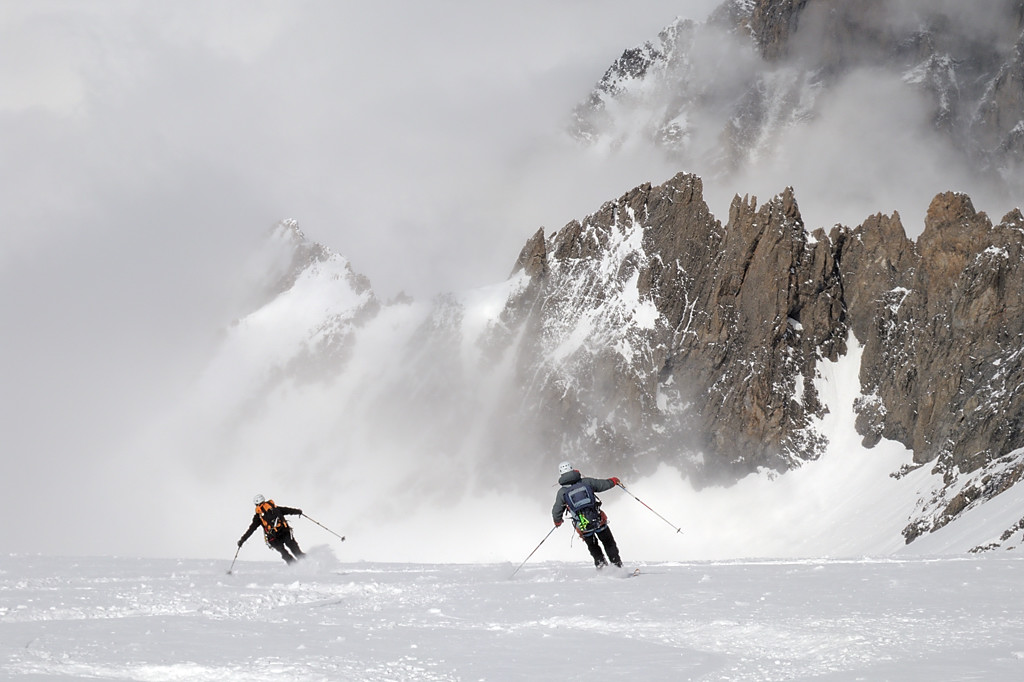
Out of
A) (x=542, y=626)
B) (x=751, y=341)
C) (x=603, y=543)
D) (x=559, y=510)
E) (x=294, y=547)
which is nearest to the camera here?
(x=542, y=626)

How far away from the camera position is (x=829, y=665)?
29.6 feet

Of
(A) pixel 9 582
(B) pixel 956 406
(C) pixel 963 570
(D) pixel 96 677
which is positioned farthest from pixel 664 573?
(B) pixel 956 406

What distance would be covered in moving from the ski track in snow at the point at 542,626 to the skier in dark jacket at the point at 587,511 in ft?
2.98

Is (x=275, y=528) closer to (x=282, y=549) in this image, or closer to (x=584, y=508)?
(x=282, y=549)

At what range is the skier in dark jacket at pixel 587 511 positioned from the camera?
19.4 m

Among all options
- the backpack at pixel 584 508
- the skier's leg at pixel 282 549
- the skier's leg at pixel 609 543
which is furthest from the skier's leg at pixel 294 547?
the skier's leg at pixel 609 543

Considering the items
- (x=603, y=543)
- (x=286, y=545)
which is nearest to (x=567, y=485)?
(x=603, y=543)

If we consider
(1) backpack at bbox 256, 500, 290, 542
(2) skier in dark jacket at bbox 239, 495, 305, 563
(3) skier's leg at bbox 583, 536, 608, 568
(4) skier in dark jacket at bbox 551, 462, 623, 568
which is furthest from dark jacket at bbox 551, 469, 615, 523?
(1) backpack at bbox 256, 500, 290, 542

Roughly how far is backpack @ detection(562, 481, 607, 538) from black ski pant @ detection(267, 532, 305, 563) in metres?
9.29

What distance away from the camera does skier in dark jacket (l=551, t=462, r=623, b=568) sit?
19.4m

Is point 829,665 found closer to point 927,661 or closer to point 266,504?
point 927,661

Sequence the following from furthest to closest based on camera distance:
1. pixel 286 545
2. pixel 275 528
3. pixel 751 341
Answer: pixel 751 341, pixel 286 545, pixel 275 528

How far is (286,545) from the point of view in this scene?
1009 inches

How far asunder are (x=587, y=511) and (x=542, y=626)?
299 inches
